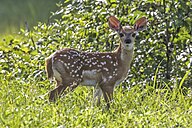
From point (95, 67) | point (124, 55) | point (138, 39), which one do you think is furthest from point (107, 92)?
point (138, 39)

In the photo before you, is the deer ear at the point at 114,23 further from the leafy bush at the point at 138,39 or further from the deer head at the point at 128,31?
the leafy bush at the point at 138,39

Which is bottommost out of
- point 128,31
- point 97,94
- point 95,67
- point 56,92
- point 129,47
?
point 97,94

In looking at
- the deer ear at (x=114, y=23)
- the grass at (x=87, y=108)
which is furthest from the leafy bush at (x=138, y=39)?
the deer ear at (x=114, y=23)

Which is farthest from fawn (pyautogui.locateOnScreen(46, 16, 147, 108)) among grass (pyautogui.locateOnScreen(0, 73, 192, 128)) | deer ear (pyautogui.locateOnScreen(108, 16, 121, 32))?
grass (pyautogui.locateOnScreen(0, 73, 192, 128))

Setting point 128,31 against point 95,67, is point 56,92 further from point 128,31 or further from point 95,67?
point 128,31

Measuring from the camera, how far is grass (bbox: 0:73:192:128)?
6090 mm

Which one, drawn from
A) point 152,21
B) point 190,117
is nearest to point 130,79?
point 152,21

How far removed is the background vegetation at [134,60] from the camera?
274 inches

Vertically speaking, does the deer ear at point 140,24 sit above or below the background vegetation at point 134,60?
above

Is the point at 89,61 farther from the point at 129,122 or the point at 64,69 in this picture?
the point at 129,122

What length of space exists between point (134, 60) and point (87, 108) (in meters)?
2.14

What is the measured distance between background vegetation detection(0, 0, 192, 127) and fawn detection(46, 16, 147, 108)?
13 centimetres

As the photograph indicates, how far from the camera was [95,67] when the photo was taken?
7312 mm

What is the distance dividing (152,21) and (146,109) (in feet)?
6.23
